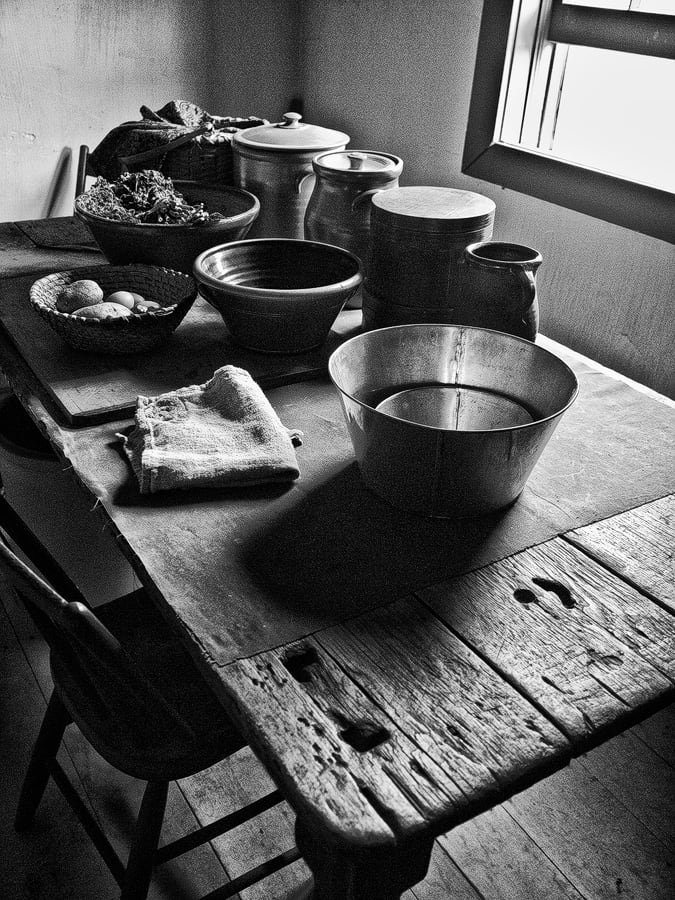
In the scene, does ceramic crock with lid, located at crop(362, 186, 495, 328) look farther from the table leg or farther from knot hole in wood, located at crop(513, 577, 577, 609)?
the table leg

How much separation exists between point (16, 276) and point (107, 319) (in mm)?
513

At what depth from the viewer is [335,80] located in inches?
87.9

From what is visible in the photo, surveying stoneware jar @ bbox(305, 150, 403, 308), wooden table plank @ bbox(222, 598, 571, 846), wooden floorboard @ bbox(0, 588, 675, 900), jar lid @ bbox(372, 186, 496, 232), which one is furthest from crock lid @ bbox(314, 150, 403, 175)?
wooden floorboard @ bbox(0, 588, 675, 900)

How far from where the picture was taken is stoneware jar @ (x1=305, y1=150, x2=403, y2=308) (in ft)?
4.66

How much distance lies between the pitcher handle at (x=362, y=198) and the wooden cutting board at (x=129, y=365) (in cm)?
22

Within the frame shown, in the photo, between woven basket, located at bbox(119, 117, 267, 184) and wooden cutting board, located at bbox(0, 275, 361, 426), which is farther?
woven basket, located at bbox(119, 117, 267, 184)

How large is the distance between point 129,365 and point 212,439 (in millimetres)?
317

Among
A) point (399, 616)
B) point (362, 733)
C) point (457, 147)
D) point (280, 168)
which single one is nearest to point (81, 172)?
point (280, 168)

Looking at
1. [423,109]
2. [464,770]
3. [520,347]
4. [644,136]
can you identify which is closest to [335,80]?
[423,109]

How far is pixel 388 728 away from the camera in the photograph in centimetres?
65

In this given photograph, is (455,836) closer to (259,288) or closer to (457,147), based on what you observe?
(259,288)

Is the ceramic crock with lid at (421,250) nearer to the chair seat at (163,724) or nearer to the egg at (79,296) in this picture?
the egg at (79,296)

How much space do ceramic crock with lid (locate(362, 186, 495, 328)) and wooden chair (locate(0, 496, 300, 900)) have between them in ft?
2.07

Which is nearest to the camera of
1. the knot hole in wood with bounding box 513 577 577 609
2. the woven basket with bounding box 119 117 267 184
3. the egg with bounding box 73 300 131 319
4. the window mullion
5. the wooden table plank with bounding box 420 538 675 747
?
the wooden table plank with bounding box 420 538 675 747
